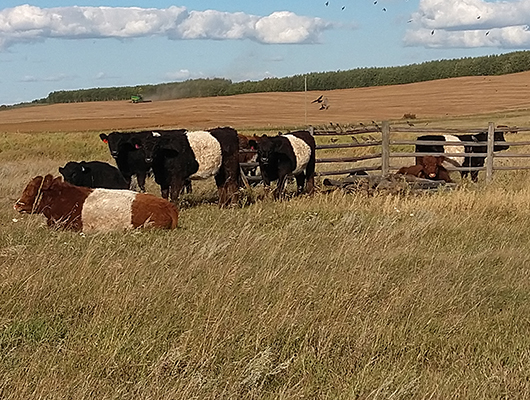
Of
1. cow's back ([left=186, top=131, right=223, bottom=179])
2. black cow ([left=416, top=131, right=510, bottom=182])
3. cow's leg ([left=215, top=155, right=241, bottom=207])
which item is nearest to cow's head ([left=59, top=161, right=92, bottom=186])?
cow's back ([left=186, top=131, right=223, bottom=179])

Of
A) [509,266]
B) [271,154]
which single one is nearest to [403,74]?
[271,154]

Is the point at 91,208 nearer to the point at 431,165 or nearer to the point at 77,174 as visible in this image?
the point at 77,174

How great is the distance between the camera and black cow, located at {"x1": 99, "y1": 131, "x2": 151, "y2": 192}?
1373cm

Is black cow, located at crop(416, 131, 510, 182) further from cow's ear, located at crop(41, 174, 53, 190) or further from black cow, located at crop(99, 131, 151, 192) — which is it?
cow's ear, located at crop(41, 174, 53, 190)

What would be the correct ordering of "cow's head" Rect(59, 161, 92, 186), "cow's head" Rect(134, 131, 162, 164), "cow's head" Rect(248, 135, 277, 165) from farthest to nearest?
"cow's head" Rect(248, 135, 277, 165), "cow's head" Rect(134, 131, 162, 164), "cow's head" Rect(59, 161, 92, 186)

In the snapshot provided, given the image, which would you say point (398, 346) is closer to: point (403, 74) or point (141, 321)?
point (141, 321)

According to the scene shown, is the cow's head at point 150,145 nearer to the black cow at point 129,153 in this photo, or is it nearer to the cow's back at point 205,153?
the cow's back at point 205,153

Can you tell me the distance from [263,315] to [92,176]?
7590mm

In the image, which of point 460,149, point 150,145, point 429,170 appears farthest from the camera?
point 460,149

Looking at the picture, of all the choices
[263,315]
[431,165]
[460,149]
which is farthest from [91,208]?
[460,149]

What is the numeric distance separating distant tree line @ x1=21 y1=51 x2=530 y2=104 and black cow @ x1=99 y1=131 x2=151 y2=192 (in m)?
85.8

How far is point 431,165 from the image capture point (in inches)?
654

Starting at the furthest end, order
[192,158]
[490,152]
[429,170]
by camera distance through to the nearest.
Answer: [429,170] < [490,152] < [192,158]

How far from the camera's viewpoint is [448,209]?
1068 cm
